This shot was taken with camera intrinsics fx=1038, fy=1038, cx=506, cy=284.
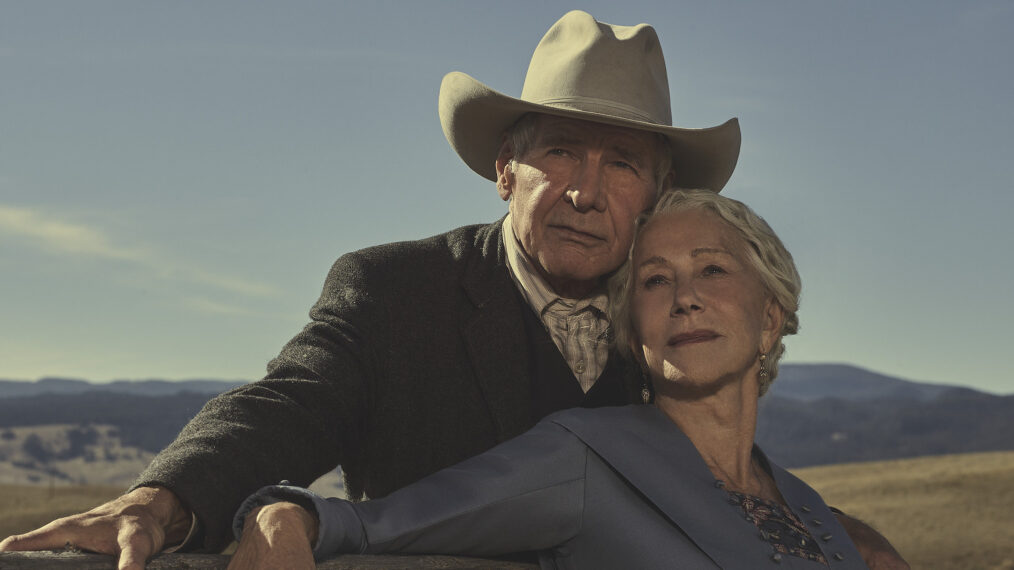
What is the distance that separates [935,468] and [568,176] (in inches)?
1294

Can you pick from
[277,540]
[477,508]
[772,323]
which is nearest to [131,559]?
[277,540]

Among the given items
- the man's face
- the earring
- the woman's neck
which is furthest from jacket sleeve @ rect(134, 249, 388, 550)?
the woman's neck

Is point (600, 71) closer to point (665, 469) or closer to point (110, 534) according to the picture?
point (665, 469)

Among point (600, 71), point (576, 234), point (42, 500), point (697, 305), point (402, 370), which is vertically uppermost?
point (600, 71)

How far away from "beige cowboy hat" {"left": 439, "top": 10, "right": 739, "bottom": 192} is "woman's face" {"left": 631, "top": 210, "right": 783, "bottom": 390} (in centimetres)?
65

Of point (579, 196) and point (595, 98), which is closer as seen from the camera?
point (579, 196)

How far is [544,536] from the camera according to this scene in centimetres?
268

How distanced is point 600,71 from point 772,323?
1223 mm

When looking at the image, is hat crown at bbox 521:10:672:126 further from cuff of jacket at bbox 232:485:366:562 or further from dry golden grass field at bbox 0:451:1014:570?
dry golden grass field at bbox 0:451:1014:570

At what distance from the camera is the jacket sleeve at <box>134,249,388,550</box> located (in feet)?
8.87

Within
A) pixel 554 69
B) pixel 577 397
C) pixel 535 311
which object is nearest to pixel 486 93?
pixel 554 69

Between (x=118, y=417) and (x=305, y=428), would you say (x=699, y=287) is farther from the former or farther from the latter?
(x=118, y=417)

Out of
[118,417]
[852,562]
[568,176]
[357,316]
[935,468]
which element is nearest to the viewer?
[852,562]

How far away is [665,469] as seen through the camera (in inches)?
114
